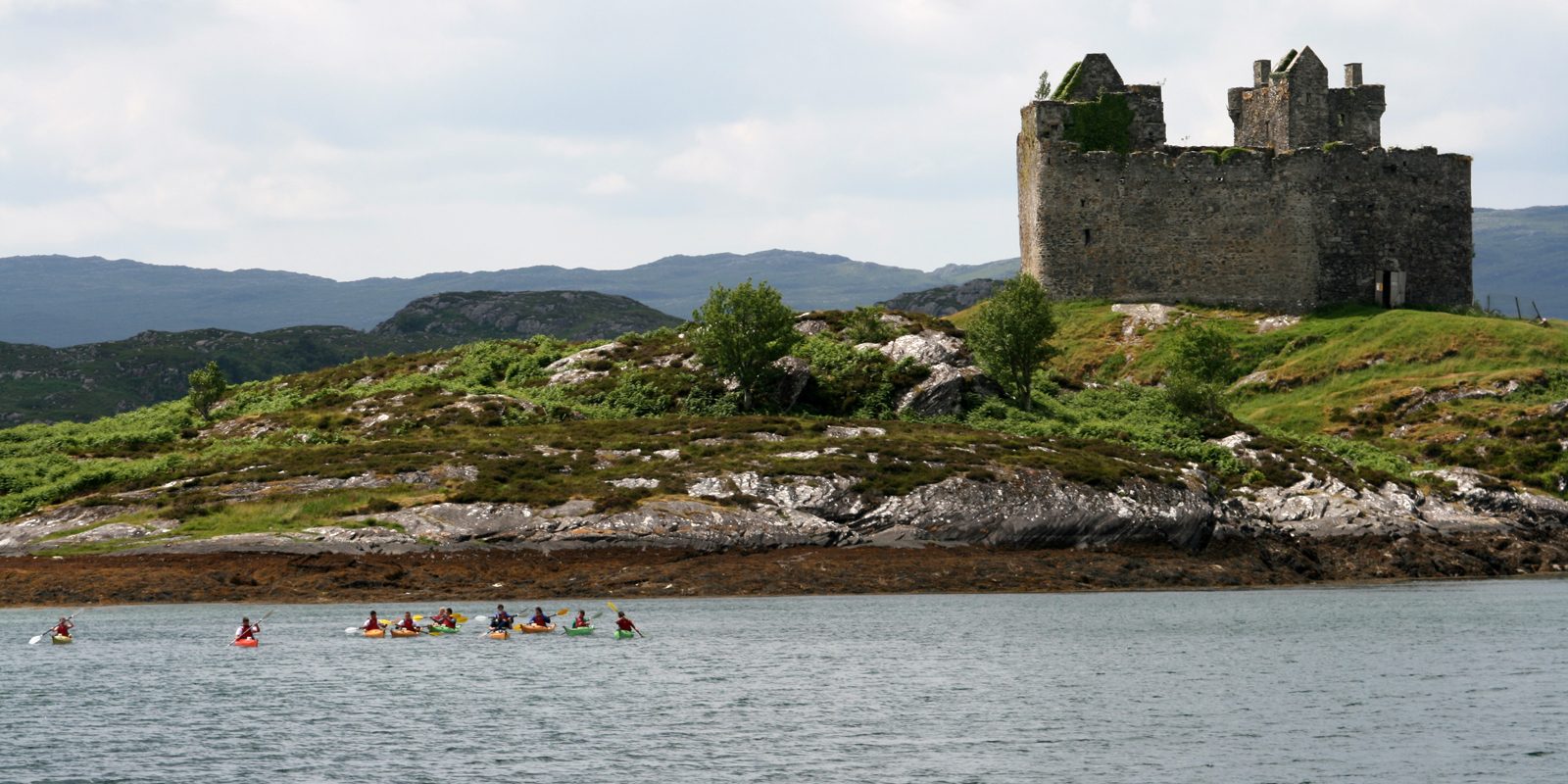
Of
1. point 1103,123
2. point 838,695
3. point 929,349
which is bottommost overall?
point 838,695

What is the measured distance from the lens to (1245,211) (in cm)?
11294

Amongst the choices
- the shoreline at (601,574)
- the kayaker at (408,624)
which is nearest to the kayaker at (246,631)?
the kayaker at (408,624)

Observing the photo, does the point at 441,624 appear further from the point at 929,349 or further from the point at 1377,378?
the point at 1377,378

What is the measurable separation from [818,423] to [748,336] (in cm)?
921

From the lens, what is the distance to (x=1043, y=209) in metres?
115

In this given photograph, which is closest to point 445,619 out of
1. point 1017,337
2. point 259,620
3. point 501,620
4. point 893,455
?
point 501,620

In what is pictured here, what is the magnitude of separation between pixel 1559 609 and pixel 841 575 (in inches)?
1157

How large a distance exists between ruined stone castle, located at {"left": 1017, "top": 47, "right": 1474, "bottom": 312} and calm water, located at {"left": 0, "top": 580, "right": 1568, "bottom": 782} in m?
43.0

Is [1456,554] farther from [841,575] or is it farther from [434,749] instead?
[434,749]

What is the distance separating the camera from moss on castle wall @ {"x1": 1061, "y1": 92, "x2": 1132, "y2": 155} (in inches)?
4572

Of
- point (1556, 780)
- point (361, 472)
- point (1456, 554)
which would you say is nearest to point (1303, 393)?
point (1456, 554)

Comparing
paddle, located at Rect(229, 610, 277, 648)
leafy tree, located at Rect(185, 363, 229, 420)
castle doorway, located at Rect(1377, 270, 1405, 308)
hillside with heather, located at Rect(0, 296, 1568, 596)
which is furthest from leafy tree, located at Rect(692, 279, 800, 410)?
castle doorway, located at Rect(1377, 270, 1405, 308)

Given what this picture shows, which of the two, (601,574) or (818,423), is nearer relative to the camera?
(601,574)

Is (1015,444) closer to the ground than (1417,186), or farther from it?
closer to the ground
